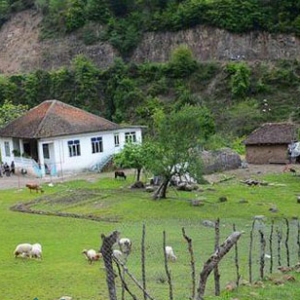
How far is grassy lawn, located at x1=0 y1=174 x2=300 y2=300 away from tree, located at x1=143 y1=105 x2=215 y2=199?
1.65 meters

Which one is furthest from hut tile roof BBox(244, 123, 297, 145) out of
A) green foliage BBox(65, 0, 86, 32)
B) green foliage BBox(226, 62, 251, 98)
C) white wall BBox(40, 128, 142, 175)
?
green foliage BBox(65, 0, 86, 32)

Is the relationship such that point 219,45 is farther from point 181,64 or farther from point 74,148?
point 74,148

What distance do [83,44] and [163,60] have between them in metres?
Answer: 12.8

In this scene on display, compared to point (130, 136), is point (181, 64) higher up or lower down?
higher up

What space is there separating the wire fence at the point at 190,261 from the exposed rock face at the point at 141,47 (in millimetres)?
56242

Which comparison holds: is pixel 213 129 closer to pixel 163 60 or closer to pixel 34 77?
pixel 163 60

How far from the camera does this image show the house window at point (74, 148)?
5622 cm

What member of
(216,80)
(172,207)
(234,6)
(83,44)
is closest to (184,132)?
(172,207)

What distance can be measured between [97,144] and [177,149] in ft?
66.9

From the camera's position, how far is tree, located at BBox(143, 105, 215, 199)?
38.4 meters

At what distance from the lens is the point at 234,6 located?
285 feet

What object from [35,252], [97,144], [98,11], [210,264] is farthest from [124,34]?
[210,264]

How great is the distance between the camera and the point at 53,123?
56156 mm

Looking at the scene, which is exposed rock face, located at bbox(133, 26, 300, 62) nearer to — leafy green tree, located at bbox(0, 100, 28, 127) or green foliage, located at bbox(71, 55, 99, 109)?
green foliage, located at bbox(71, 55, 99, 109)
